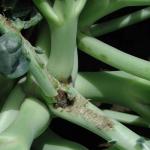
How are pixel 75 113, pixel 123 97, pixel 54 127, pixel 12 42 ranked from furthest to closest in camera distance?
pixel 54 127, pixel 123 97, pixel 75 113, pixel 12 42

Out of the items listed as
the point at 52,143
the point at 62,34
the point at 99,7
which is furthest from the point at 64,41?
the point at 52,143

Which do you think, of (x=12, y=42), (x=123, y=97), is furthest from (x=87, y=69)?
(x=12, y=42)

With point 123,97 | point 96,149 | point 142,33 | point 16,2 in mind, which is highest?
point 16,2

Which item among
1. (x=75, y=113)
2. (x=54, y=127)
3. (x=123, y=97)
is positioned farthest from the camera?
(x=54, y=127)

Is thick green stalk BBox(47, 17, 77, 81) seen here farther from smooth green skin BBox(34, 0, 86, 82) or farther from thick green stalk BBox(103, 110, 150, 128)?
thick green stalk BBox(103, 110, 150, 128)

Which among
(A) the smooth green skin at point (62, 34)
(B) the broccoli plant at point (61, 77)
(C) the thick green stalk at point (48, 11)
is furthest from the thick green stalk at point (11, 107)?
(C) the thick green stalk at point (48, 11)

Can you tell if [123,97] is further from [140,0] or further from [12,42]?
[12,42]

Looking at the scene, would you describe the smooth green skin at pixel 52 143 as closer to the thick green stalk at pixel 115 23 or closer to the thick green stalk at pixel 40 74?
the thick green stalk at pixel 40 74
